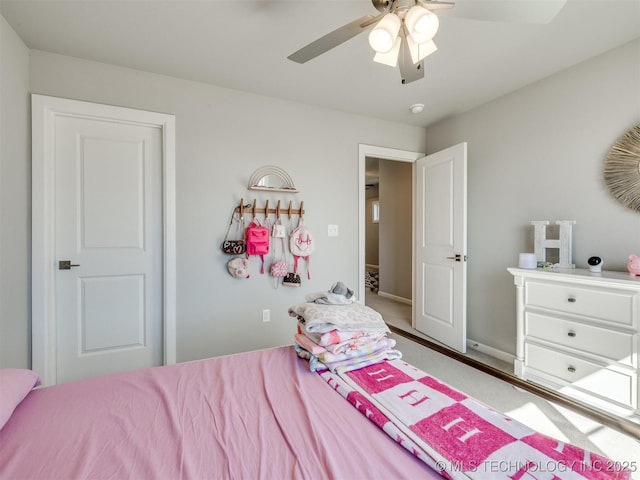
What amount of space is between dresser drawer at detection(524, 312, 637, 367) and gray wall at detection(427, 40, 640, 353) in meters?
0.49

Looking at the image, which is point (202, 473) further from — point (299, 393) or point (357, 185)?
point (357, 185)

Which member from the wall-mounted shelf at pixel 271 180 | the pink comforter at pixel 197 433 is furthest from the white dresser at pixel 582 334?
the wall-mounted shelf at pixel 271 180

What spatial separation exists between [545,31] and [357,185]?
1.76 meters

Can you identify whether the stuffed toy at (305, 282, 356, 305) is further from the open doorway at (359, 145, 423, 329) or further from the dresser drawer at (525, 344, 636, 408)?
the open doorway at (359, 145, 423, 329)

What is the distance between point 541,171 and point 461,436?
8.13 feet

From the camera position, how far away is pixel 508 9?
1190 mm

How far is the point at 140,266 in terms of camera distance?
2291 mm

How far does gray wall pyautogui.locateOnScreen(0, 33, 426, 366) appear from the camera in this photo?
2047 mm

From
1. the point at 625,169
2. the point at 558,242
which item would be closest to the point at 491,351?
the point at 558,242

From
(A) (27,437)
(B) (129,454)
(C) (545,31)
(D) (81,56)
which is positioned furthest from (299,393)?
(D) (81,56)

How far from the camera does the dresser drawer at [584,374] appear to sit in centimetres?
173

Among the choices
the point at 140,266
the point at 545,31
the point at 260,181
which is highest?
the point at 545,31

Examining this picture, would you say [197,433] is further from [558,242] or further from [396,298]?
[396,298]

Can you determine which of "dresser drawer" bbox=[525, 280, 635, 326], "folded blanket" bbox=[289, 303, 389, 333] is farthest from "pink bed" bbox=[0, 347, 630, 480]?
"dresser drawer" bbox=[525, 280, 635, 326]
